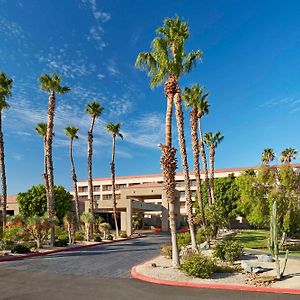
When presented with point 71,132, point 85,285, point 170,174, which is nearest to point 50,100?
point 71,132

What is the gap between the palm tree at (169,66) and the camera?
19.6 meters

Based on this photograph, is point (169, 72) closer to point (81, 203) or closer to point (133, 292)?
point (133, 292)

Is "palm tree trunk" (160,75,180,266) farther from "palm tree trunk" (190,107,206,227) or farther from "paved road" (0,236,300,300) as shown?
A: "palm tree trunk" (190,107,206,227)

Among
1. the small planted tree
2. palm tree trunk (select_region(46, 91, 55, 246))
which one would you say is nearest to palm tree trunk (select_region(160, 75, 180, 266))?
palm tree trunk (select_region(46, 91, 55, 246))

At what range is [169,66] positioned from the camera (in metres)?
22.1

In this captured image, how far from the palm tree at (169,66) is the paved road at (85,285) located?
13.5ft

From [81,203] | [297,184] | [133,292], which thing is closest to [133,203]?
[81,203]

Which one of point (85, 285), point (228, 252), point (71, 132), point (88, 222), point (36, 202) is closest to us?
point (85, 285)

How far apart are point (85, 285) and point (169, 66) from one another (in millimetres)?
13449

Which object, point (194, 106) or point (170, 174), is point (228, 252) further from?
point (194, 106)

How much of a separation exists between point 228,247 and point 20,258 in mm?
14219

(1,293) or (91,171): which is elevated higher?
(91,171)

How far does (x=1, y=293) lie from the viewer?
13734mm

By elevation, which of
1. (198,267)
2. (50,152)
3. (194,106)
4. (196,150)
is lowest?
(198,267)
